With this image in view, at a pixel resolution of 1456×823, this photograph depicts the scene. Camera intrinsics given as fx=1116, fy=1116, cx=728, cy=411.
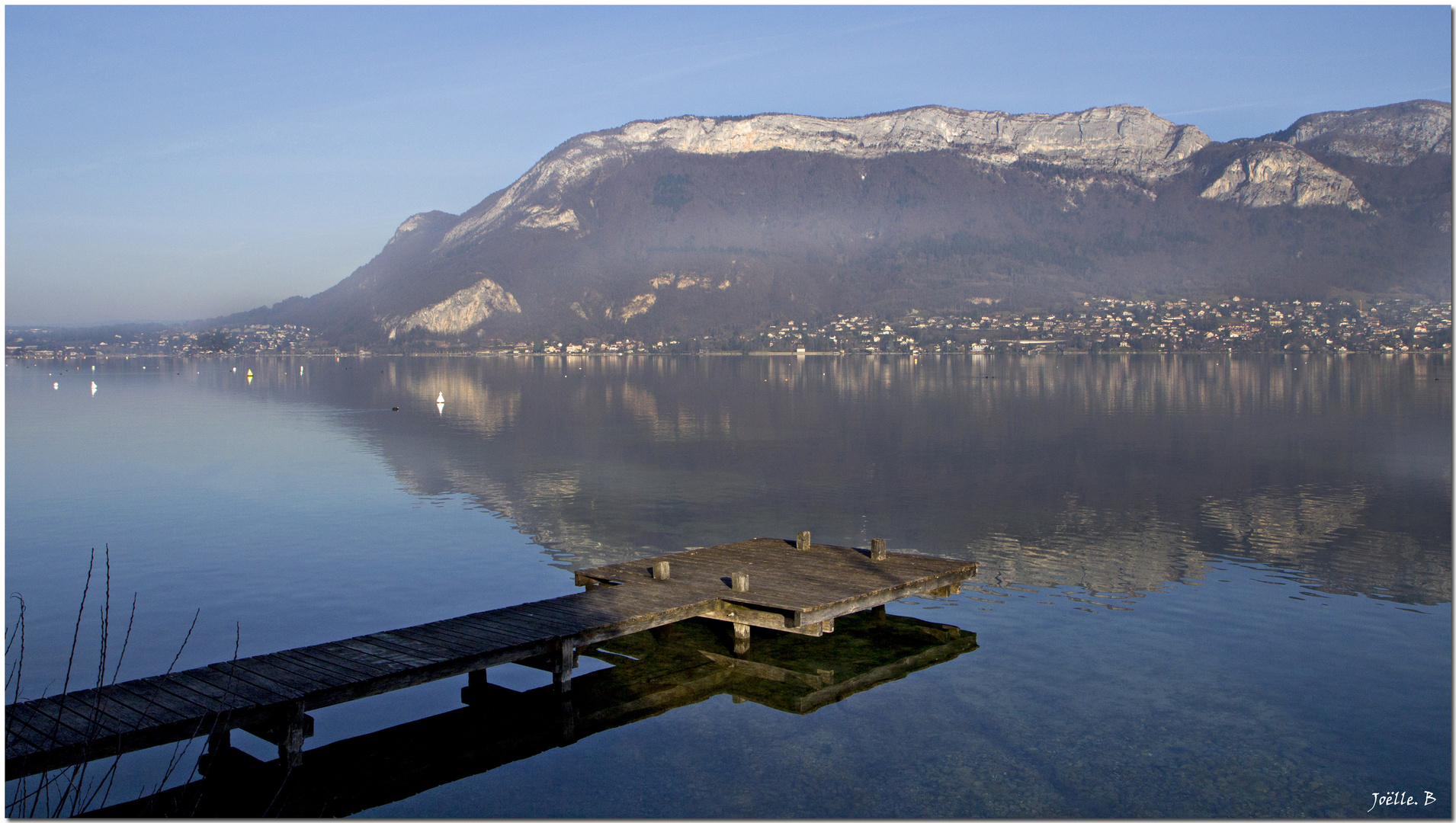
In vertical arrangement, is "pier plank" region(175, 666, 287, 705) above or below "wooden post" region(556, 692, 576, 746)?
above

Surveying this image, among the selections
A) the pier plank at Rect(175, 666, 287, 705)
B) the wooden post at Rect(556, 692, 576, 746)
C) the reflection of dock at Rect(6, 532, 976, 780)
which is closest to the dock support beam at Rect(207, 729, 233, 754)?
the reflection of dock at Rect(6, 532, 976, 780)

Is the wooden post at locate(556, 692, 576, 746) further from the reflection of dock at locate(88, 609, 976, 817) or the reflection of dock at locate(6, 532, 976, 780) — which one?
the reflection of dock at locate(6, 532, 976, 780)

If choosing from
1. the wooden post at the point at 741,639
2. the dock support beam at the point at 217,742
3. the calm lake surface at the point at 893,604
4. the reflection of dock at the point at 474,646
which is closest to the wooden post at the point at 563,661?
the reflection of dock at the point at 474,646

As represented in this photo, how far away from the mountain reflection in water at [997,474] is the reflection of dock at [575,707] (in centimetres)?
636

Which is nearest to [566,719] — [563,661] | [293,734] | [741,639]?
[563,661]

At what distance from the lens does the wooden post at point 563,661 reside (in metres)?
16.6

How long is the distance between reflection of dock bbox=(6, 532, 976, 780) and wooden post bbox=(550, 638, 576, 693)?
0.02m

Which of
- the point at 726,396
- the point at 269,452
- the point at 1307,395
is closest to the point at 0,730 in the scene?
the point at 269,452

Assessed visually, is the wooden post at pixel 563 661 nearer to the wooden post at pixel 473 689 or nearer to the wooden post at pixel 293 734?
the wooden post at pixel 473 689

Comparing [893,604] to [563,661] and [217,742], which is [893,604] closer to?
[563,661]

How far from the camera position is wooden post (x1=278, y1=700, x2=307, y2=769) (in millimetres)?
13680

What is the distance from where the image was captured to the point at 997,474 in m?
42.4

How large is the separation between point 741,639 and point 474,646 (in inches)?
204

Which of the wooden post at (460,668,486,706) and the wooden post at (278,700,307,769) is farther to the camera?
the wooden post at (460,668,486,706)
